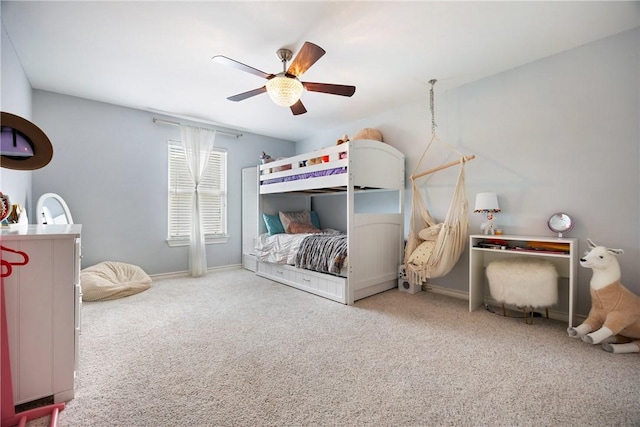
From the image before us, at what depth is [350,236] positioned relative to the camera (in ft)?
9.89

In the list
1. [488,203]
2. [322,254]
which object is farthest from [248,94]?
[488,203]

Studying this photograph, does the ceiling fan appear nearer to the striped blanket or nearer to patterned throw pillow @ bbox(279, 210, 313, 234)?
the striped blanket

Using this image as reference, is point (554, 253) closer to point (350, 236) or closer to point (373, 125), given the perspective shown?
point (350, 236)

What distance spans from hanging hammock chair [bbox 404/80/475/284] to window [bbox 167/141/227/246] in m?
3.05

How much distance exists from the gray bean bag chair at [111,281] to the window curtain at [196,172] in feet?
2.29

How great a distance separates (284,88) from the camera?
2.32 m

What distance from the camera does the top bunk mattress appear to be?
3.07 meters

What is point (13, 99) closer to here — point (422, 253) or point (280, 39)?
point (280, 39)

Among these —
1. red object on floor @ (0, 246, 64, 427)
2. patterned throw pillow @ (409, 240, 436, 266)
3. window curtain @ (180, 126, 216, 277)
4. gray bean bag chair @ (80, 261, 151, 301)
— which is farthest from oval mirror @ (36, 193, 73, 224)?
patterned throw pillow @ (409, 240, 436, 266)

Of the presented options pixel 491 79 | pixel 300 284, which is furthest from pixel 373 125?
pixel 300 284

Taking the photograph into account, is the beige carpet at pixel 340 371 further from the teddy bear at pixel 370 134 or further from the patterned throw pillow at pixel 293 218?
the teddy bear at pixel 370 134

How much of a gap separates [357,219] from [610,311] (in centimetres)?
210

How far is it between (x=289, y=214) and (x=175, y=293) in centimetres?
199

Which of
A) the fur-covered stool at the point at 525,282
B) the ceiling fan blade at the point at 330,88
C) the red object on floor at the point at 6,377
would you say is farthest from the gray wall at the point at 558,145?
the red object on floor at the point at 6,377
